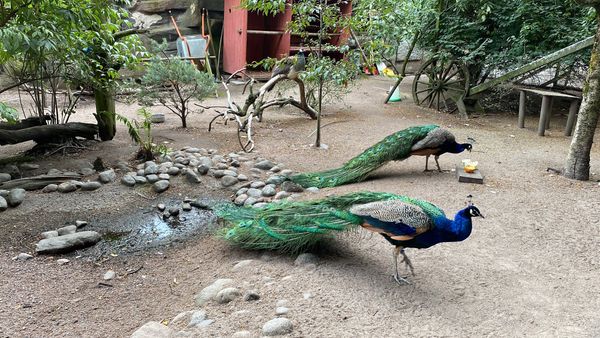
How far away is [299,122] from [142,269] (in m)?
5.41

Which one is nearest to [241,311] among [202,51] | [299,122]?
[299,122]

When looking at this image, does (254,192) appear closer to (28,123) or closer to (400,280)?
(400,280)

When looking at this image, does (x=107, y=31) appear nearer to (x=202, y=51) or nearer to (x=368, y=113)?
(x=368, y=113)

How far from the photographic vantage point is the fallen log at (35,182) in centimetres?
505

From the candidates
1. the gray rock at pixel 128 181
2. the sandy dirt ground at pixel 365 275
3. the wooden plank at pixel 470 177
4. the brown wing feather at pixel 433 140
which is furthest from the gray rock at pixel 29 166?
the wooden plank at pixel 470 177

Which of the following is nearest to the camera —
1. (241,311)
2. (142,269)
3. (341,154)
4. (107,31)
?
(241,311)

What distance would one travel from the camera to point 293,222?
10.6 ft

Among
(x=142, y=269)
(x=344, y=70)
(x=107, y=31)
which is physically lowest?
(x=142, y=269)

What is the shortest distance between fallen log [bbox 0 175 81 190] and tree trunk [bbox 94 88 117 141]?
1.64 m

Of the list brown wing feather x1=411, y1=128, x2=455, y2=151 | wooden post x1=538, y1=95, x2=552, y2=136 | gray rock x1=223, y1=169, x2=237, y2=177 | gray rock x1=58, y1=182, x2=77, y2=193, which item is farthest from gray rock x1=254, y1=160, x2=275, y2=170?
wooden post x1=538, y1=95, x2=552, y2=136

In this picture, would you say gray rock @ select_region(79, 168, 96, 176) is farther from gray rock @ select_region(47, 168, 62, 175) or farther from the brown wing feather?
the brown wing feather

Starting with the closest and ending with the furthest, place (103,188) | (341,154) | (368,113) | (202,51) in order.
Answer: (103,188) → (341,154) → (368,113) → (202,51)

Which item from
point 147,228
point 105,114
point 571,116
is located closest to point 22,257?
point 147,228

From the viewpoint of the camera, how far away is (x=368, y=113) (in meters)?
9.58
